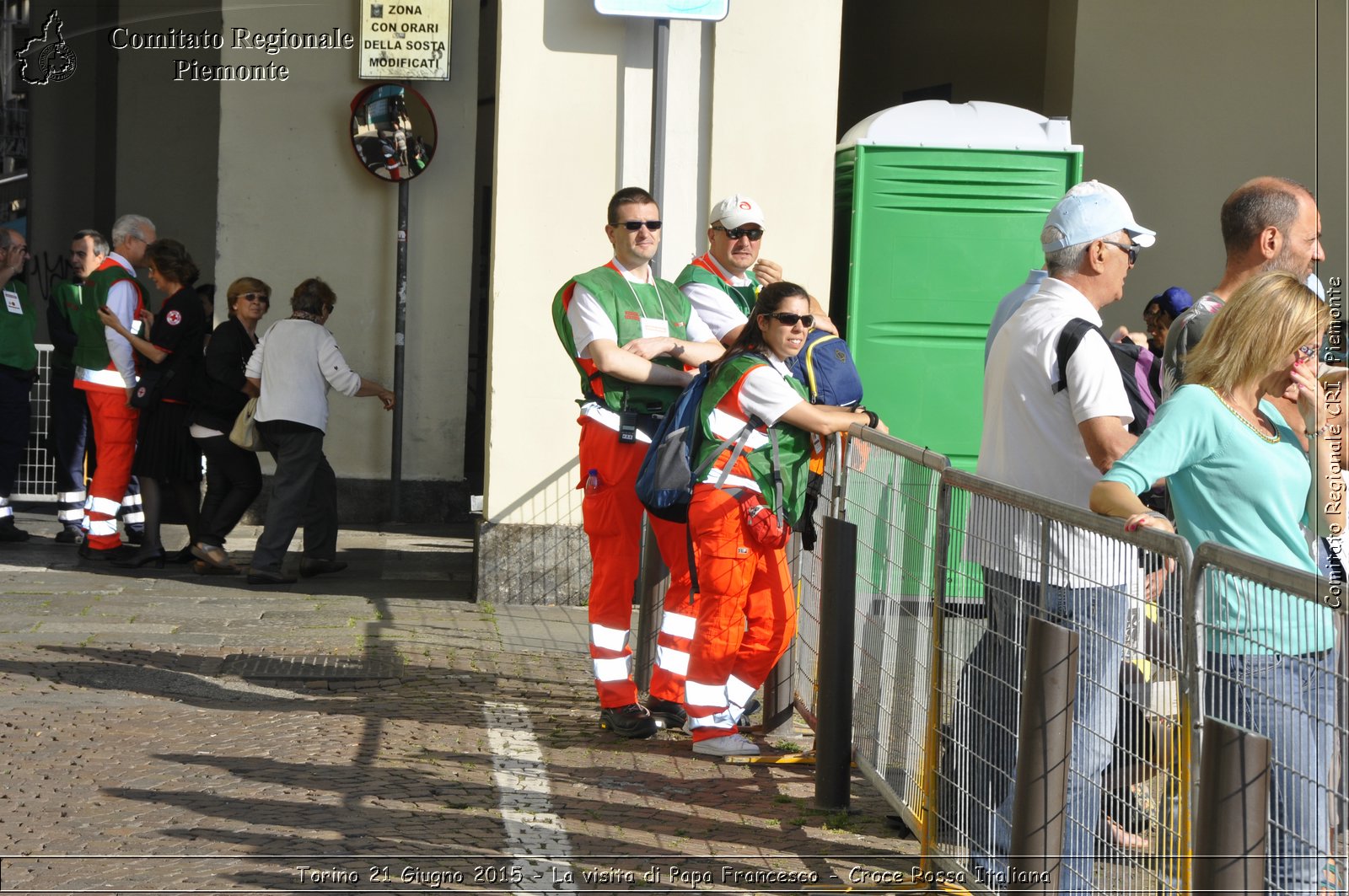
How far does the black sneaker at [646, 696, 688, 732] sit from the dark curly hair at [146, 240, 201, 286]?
4830mm

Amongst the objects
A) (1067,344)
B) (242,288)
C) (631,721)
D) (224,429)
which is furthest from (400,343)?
(1067,344)

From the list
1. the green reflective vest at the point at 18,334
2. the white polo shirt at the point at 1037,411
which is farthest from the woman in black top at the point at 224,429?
the white polo shirt at the point at 1037,411

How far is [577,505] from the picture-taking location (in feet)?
28.8

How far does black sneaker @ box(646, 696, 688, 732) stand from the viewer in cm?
620

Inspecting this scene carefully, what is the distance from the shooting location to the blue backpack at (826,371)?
6.03 metres

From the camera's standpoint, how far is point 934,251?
8.72 metres

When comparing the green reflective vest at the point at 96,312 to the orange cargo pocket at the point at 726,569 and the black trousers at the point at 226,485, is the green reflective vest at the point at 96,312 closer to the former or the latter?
the black trousers at the point at 226,485

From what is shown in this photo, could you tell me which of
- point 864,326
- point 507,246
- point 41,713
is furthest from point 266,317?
point 41,713

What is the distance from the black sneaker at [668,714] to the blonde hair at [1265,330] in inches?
116

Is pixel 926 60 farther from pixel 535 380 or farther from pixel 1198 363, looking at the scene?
pixel 1198 363

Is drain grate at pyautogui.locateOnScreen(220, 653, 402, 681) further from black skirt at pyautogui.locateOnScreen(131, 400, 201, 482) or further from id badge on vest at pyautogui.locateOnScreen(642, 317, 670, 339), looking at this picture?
black skirt at pyautogui.locateOnScreen(131, 400, 201, 482)

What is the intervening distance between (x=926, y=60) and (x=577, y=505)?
783 cm

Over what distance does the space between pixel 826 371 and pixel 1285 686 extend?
10.9ft

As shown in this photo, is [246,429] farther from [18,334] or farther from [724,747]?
[724,747]
